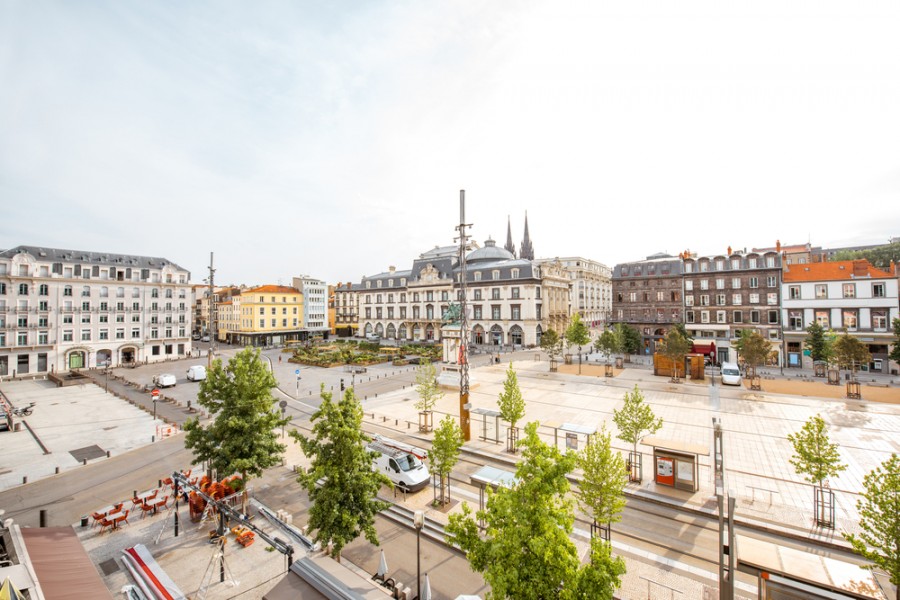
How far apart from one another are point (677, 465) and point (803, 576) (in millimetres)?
7804

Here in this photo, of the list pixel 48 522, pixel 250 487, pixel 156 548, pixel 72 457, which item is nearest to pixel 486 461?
pixel 250 487

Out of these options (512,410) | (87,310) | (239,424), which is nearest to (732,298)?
(512,410)

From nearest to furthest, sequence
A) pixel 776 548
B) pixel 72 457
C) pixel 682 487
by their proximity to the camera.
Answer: pixel 776 548, pixel 682 487, pixel 72 457

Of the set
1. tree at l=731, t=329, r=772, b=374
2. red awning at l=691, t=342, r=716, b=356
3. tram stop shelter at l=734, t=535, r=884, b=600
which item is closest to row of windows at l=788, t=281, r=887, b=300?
red awning at l=691, t=342, r=716, b=356

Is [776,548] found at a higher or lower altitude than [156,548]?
higher

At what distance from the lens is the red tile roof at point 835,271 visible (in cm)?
4100

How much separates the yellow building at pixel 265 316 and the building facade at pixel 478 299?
14.9 m

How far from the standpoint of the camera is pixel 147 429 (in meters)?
26.3

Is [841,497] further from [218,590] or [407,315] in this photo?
[407,315]

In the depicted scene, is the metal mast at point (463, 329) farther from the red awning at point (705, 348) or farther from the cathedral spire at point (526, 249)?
the cathedral spire at point (526, 249)

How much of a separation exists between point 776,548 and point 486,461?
11910 millimetres

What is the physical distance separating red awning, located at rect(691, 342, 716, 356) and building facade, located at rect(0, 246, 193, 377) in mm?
74125

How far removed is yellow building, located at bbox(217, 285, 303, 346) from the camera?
79125 mm

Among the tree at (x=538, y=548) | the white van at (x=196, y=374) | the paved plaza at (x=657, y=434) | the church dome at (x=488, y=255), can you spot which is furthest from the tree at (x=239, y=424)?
the church dome at (x=488, y=255)
